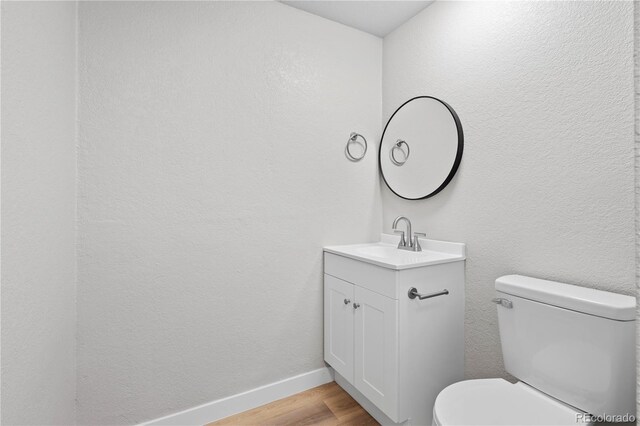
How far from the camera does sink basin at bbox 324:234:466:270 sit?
1.38 meters

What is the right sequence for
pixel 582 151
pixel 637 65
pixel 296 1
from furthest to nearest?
A: pixel 296 1, pixel 582 151, pixel 637 65

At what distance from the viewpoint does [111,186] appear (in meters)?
1.35

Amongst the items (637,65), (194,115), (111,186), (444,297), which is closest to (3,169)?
(111,186)

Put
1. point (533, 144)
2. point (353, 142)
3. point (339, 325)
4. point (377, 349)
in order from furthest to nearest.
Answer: point (353, 142), point (339, 325), point (377, 349), point (533, 144)

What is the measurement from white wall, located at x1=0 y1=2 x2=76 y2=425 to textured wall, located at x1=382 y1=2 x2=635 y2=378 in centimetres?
178

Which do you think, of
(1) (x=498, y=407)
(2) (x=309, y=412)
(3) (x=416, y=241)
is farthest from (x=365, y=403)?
(3) (x=416, y=241)

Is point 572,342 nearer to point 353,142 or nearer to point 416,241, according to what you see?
point 416,241

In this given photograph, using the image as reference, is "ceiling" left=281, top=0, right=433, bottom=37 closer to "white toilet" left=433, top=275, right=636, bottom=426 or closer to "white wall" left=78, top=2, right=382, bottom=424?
"white wall" left=78, top=2, right=382, bottom=424

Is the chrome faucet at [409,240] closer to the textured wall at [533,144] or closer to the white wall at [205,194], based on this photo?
the textured wall at [533,144]

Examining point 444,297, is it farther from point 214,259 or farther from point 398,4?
point 398,4

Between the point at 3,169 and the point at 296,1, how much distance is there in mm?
1686

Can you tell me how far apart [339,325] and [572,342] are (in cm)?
107

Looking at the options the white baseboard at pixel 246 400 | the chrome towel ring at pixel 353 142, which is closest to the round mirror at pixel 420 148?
the chrome towel ring at pixel 353 142

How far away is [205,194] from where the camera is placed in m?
1.55
